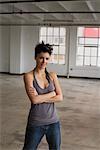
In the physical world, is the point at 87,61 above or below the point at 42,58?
below

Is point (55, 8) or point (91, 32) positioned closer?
point (55, 8)

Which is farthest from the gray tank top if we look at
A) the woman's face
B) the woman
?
the woman's face

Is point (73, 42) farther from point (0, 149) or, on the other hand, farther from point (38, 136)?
point (38, 136)

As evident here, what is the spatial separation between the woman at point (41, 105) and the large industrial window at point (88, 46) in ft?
32.6

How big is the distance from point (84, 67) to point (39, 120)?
10.0 m

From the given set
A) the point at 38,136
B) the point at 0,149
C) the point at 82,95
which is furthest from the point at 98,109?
the point at 38,136

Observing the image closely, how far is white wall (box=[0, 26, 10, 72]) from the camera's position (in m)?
12.5

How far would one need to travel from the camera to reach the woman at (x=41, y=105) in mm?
2012

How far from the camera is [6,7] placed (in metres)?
8.13

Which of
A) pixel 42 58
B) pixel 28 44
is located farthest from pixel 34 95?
pixel 28 44

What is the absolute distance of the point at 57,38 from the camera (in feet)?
39.8

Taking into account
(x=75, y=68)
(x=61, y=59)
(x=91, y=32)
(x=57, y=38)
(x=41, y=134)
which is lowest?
(x=75, y=68)

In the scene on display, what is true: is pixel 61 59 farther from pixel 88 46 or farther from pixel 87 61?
pixel 88 46

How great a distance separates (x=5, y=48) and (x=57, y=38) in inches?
99.6
